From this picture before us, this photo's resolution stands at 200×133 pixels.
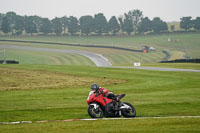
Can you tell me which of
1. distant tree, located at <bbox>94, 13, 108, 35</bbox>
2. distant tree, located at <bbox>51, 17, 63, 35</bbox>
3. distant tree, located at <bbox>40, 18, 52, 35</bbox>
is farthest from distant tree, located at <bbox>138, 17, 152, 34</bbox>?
distant tree, located at <bbox>40, 18, 52, 35</bbox>

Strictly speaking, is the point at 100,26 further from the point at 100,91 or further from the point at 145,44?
the point at 100,91

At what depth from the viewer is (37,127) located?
14.5 metres

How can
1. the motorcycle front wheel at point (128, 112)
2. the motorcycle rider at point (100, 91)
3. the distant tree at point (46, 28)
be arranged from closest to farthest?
the motorcycle front wheel at point (128, 112) < the motorcycle rider at point (100, 91) < the distant tree at point (46, 28)

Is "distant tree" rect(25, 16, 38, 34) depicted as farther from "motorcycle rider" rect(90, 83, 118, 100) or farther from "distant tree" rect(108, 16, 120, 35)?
"motorcycle rider" rect(90, 83, 118, 100)

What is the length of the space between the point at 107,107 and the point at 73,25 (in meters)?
174

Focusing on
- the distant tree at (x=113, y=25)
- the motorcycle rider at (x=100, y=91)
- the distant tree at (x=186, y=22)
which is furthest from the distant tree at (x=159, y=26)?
the motorcycle rider at (x=100, y=91)

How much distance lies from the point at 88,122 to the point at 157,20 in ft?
619

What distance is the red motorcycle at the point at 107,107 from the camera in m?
16.6

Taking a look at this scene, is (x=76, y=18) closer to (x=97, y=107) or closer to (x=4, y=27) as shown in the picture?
(x=4, y=27)

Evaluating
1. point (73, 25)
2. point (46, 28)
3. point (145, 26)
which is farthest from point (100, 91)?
point (145, 26)

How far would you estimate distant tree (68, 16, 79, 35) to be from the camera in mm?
183262

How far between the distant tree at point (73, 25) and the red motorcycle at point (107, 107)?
6574 inches

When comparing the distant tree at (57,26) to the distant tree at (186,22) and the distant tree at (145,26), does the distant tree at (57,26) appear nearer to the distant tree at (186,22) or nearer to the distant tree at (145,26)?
the distant tree at (145,26)

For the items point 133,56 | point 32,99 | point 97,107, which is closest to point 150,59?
point 133,56
